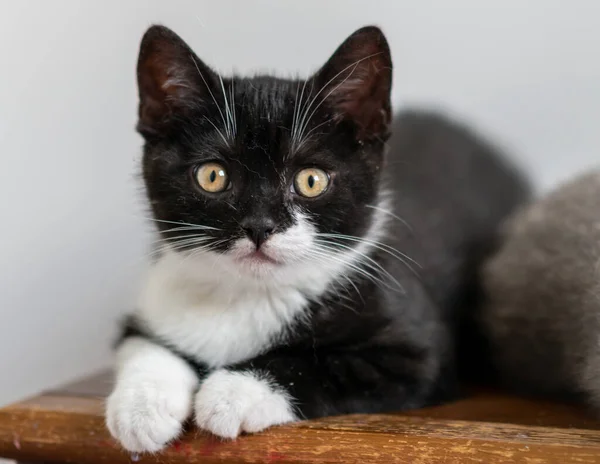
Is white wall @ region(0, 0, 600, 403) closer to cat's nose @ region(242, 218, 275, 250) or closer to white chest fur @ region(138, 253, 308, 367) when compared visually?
white chest fur @ region(138, 253, 308, 367)

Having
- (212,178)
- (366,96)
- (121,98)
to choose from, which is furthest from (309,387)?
(121,98)

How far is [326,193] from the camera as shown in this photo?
40.1 inches

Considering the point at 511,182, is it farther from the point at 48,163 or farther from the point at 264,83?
the point at 48,163

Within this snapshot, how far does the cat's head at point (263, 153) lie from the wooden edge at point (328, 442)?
252mm

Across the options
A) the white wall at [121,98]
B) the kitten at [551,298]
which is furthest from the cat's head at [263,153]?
the white wall at [121,98]

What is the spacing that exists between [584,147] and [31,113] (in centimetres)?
141

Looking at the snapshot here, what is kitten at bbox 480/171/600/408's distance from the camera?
41.8 inches

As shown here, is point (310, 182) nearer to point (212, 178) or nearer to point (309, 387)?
point (212, 178)

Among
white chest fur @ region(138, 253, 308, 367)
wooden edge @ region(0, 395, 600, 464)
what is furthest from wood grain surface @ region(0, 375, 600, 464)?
white chest fur @ region(138, 253, 308, 367)

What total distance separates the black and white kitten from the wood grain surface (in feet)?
0.10

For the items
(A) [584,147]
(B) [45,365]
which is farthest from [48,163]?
(A) [584,147]

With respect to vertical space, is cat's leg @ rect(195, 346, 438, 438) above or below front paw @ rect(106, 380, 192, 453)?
above

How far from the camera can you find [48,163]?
1573 mm

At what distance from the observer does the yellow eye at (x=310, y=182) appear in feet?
3.28
